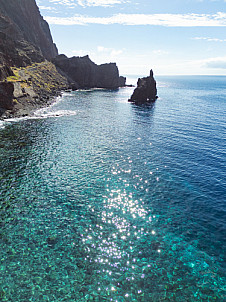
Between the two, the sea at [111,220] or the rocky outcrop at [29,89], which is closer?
the sea at [111,220]

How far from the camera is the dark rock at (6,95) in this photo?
7439cm

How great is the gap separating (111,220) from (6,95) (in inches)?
2790

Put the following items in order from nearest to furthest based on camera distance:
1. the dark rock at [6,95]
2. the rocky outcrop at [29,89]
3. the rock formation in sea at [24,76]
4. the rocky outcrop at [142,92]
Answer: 1. the dark rock at [6,95]
2. the rocky outcrop at [29,89]
3. the rock formation in sea at [24,76]
4. the rocky outcrop at [142,92]

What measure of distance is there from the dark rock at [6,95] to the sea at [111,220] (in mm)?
25815

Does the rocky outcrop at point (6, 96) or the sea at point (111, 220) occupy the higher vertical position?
the rocky outcrop at point (6, 96)

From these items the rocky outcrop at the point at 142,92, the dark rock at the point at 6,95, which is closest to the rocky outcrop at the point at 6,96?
the dark rock at the point at 6,95

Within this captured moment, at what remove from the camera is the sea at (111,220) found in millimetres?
20016

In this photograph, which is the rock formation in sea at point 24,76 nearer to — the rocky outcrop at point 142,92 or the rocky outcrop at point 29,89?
the rocky outcrop at point 29,89

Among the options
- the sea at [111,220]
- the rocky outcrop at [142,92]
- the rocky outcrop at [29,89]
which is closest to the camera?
the sea at [111,220]

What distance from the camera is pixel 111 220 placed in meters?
28.1

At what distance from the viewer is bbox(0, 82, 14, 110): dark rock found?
244 feet

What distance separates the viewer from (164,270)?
2159 centimetres

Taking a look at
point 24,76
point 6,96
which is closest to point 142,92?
point 24,76

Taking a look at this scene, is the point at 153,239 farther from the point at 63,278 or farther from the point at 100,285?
the point at 63,278
